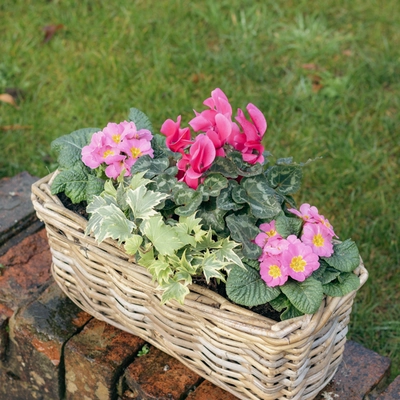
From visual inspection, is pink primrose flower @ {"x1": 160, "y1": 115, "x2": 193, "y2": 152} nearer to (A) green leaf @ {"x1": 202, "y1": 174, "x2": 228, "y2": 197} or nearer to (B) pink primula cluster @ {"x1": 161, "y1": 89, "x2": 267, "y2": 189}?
(B) pink primula cluster @ {"x1": 161, "y1": 89, "x2": 267, "y2": 189}

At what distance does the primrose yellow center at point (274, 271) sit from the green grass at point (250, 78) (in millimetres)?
1105

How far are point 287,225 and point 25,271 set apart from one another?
956 mm

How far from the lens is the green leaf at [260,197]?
154cm

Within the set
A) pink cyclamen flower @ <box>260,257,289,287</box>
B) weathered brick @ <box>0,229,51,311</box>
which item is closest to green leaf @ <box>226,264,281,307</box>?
pink cyclamen flower @ <box>260,257,289,287</box>

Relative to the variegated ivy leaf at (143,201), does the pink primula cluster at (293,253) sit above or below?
below

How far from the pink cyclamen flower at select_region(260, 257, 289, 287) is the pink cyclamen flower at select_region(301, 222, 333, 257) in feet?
0.29

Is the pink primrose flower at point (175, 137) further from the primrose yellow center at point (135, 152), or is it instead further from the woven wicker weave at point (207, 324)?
the woven wicker weave at point (207, 324)

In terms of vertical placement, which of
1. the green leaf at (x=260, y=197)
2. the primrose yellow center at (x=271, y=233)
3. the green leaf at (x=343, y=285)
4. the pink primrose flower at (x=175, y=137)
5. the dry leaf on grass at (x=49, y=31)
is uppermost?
the pink primrose flower at (x=175, y=137)

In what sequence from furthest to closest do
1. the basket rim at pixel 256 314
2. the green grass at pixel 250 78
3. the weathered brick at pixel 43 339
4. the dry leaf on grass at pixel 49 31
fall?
1. the dry leaf on grass at pixel 49 31
2. the green grass at pixel 250 78
3. the weathered brick at pixel 43 339
4. the basket rim at pixel 256 314

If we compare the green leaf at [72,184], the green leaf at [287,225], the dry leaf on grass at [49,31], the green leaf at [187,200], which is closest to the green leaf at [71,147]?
the green leaf at [72,184]

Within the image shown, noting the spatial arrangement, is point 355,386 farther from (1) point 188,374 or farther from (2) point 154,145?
(2) point 154,145

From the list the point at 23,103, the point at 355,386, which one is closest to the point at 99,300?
the point at 355,386

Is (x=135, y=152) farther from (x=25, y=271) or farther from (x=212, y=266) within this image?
(x=25, y=271)

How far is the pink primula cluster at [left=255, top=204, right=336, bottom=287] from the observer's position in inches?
58.2
